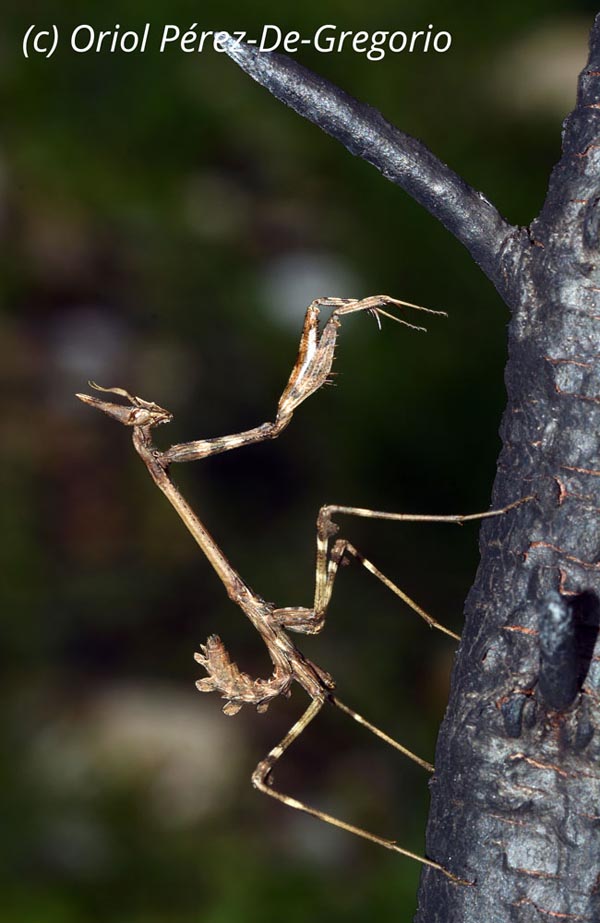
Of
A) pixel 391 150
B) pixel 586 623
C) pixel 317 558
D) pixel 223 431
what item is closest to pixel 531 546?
pixel 586 623

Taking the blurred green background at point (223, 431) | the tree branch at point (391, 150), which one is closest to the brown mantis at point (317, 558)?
the tree branch at point (391, 150)

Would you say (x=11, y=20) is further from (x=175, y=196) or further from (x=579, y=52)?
(x=579, y=52)

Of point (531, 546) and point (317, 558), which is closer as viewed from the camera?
point (531, 546)

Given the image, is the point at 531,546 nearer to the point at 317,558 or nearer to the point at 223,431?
the point at 317,558

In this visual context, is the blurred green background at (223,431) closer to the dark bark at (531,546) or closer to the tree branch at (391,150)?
the dark bark at (531,546)

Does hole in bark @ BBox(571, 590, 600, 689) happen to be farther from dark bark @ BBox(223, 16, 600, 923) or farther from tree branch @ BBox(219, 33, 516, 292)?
tree branch @ BBox(219, 33, 516, 292)

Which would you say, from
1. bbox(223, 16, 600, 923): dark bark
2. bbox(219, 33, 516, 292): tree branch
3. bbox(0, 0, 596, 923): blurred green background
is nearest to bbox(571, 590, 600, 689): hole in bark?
bbox(223, 16, 600, 923): dark bark

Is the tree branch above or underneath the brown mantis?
above
